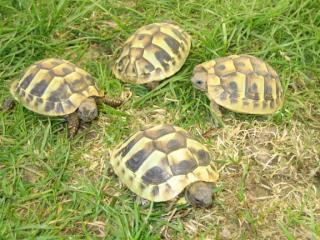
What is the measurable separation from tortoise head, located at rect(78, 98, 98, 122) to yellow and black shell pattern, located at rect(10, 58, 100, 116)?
3 cm

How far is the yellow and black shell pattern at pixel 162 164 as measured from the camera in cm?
291

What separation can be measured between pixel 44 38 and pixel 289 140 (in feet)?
6.26

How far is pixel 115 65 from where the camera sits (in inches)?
149

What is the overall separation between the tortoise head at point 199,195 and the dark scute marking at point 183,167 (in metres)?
0.09

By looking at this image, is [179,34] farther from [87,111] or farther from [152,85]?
[87,111]

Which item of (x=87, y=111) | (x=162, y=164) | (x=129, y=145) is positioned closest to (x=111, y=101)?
(x=87, y=111)

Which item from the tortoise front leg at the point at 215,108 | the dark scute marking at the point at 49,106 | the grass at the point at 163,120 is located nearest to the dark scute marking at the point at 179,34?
the grass at the point at 163,120

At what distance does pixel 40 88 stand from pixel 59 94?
0.44 feet

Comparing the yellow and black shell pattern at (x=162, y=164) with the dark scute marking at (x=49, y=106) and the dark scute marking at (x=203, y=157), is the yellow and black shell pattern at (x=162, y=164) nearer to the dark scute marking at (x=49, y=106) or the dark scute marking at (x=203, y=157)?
the dark scute marking at (x=203, y=157)

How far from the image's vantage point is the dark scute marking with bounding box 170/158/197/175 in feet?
9.60

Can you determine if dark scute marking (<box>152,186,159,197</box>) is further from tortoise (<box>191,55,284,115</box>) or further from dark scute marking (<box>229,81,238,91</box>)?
dark scute marking (<box>229,81,238,91</box>)

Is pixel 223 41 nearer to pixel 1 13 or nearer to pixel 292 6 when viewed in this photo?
pixel 292 6

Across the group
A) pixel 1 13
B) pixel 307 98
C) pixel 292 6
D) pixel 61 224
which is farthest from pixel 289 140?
pixel 1 13

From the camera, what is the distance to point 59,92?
341 cm
